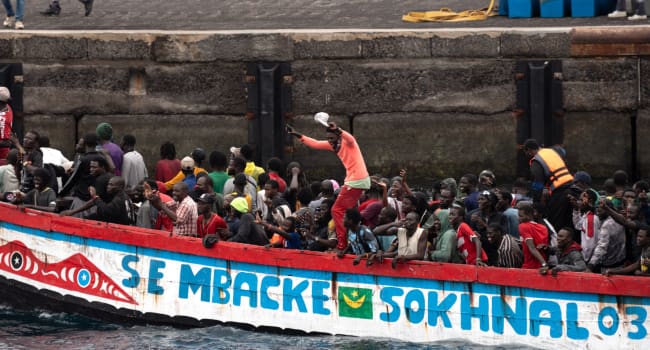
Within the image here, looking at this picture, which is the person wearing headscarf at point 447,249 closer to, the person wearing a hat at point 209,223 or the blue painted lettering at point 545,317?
the blue painted lettering at point 545,317

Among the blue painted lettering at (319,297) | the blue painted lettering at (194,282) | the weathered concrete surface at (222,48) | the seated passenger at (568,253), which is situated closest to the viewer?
the seated passenger at (568,253)

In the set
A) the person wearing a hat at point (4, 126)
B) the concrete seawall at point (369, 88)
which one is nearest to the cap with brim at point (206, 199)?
the person wearing a hat at point (4, 126)

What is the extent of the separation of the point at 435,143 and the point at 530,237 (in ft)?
23.6

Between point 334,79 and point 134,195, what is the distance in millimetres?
6097

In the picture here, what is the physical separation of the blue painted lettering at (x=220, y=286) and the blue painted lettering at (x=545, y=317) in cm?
303

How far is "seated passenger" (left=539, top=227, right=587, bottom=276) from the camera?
553 inches

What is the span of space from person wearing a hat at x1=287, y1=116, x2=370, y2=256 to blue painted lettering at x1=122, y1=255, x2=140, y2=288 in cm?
211

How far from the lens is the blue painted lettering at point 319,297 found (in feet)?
48.4

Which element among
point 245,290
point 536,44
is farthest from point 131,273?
point 536,44

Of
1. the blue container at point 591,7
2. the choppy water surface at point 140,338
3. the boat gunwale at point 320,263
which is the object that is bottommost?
the choppy water surface at point 140,338

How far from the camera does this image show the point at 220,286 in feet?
49.7

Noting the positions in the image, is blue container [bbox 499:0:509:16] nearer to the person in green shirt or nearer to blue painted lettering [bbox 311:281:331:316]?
the person in green shirt

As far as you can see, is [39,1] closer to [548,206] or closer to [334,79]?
[334,79]

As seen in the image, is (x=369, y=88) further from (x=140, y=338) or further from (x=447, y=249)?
(x=447, y=249)
